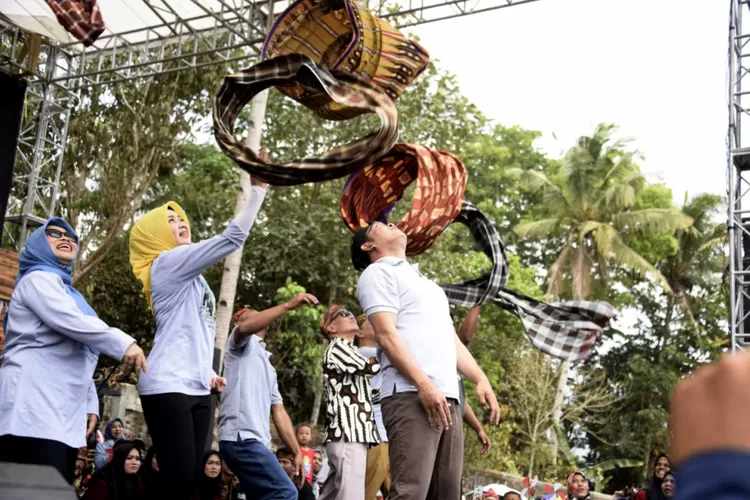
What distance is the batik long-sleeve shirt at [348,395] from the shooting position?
474 cm

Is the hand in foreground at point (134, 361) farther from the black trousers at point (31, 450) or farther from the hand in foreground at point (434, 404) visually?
the hand in foreground at point (434, 404)

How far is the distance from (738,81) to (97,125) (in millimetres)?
12349

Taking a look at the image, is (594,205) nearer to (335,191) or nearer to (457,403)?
(335,191)

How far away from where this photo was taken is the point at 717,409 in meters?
0.58

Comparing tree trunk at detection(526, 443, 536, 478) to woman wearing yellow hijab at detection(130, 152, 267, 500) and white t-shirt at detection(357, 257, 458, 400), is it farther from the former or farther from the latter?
white t-shirt at detection(357, 257, 458, 400)

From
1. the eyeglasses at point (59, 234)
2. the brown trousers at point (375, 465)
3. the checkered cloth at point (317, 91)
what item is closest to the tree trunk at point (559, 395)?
the brown trousers at point (375, 465)

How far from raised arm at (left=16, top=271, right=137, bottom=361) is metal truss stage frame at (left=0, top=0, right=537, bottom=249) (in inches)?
381

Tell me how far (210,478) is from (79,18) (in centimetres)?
346

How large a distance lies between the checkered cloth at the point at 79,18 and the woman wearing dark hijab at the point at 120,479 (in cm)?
323

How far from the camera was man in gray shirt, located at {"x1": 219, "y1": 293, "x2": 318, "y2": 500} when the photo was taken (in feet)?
14.0

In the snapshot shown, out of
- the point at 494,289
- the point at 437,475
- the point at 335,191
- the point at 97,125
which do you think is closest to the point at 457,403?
the point at 437,475

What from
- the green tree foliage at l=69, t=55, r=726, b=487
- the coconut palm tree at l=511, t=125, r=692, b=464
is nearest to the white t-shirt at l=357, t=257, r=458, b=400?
the green tree foliage at l=69, t=55, r=726, b=487

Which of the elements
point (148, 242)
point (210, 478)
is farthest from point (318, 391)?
point (148, 242)

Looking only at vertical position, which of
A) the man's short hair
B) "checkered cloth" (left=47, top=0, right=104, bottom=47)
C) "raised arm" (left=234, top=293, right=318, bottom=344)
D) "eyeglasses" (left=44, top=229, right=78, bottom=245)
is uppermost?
"checkered cloth" (left=47, top=0, right=104, bottom=47)
